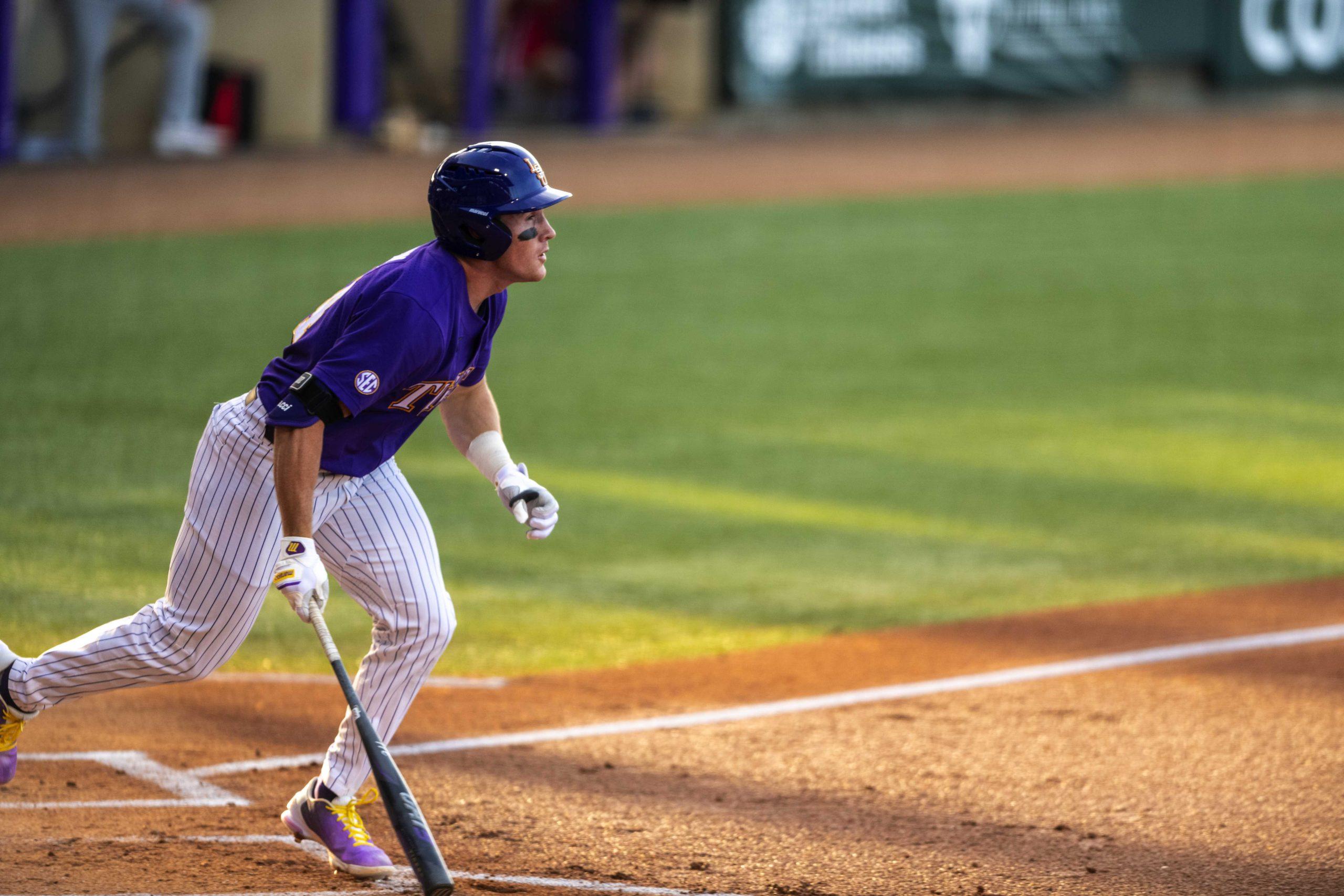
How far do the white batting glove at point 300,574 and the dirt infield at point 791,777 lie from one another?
722 millimetres

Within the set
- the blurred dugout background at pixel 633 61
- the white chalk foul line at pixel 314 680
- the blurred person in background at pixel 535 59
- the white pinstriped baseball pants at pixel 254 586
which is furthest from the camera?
the blurred person in background at pixel 535 59

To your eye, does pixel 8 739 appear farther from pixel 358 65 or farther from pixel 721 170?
pixel 721 170

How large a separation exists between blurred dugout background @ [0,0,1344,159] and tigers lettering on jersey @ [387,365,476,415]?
11.4 meters

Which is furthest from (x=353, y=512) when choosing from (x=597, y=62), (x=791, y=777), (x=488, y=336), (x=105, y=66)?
(x=597, y=62)

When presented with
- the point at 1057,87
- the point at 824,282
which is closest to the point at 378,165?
the point at 824,282

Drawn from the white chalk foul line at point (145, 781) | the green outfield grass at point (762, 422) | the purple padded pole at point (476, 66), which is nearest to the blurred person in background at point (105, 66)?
the green outfield grass at point (762, 422)

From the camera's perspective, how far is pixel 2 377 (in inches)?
383

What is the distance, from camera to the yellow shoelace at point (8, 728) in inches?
156

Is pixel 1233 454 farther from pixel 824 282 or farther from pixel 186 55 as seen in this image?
pixel 186 55

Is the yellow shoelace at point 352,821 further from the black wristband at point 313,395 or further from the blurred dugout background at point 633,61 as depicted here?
the blurred dugout background at point 633,61

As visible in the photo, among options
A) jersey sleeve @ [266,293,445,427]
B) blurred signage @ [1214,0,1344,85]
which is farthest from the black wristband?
blurred signage @ [1214,0,1344,85]

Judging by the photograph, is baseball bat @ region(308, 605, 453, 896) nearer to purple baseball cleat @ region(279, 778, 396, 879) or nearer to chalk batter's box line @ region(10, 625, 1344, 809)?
purple baseball cleat @ region(279, 778, 396, 879)

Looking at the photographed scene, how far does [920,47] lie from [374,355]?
20.3 metres

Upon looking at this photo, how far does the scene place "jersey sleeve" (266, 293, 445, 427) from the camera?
347cm
